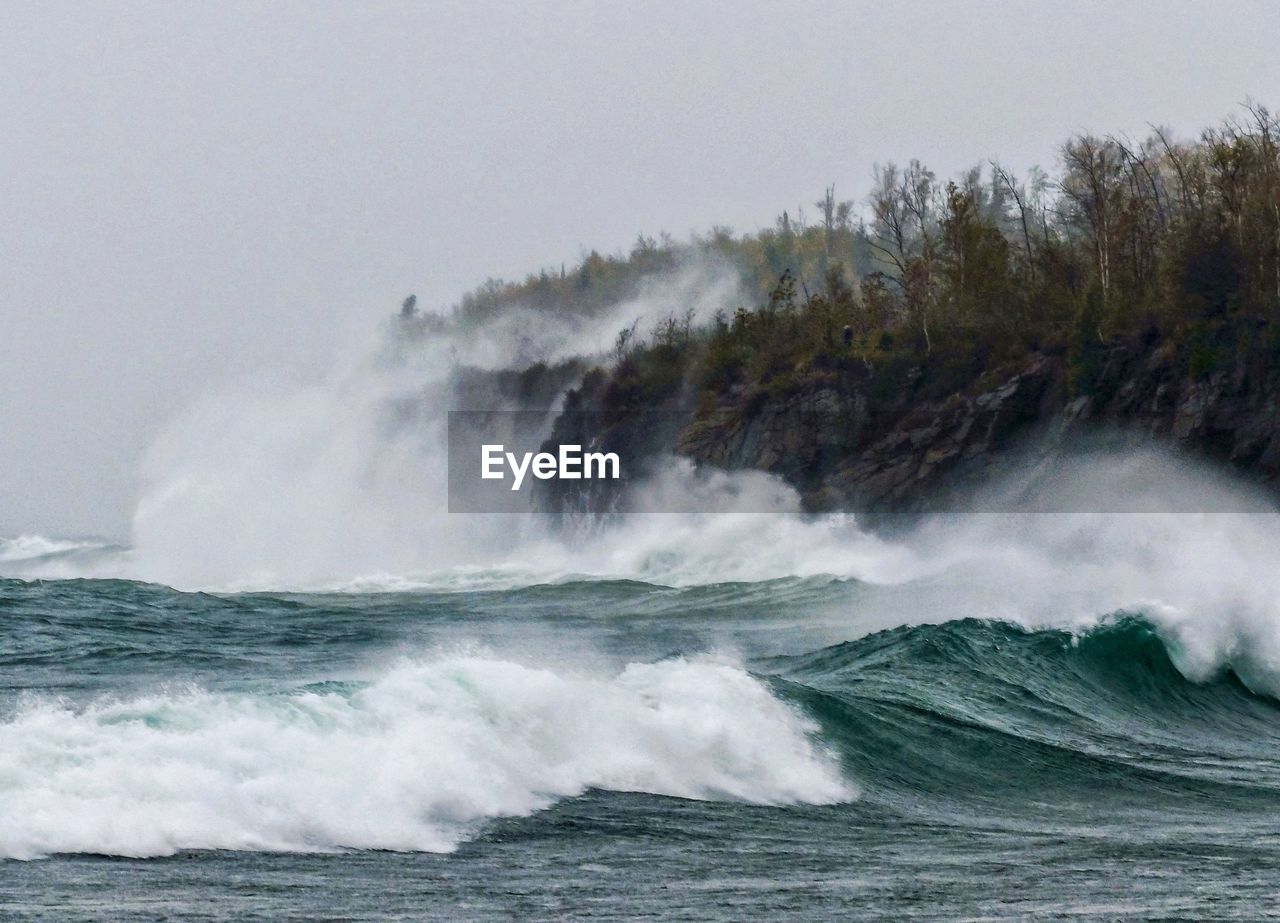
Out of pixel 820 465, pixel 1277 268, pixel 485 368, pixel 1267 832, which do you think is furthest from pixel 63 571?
pixel 1267 832

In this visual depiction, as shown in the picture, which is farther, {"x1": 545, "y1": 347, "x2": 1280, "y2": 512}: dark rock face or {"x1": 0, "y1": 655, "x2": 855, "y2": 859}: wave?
{"x1": 545, "y1": 347, "x2": 1280, "y2": 512}: dark rock face

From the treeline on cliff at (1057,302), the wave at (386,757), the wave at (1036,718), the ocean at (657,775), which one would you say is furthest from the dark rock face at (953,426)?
the wave at (386,757)

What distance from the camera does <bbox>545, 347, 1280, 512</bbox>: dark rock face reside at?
5384 centimetres

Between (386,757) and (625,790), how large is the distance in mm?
2005

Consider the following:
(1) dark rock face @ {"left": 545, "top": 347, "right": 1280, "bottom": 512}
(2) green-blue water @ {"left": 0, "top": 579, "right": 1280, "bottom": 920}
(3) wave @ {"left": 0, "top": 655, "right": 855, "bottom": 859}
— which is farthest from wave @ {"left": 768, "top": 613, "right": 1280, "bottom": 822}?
(1) dark rock face @ {"left": 545, "top": 347, "right": 1280, "bottom": 512}

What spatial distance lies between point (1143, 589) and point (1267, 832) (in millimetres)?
16029

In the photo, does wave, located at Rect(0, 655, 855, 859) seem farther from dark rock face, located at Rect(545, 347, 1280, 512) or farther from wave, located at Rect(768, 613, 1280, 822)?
dark rock face, located at Rect(545, 347, 1280, 512)

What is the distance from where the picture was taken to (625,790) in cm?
1415

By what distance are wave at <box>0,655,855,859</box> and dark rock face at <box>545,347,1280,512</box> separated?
3977 cm

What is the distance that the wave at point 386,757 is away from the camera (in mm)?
11547

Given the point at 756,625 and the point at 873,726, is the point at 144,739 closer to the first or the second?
the point at 873,726

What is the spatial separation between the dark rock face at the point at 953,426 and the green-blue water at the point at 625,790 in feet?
104

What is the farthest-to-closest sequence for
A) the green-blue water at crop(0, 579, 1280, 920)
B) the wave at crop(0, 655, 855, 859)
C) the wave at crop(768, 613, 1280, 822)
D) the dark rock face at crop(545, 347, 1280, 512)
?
the dark rock face at crop(545, 347, 1280, 512) → the wave at crop(768, 613, 1280, 822) → the wave at crop(0, 655, 855, 859) → the green-blue water at crop(0, 579, 1280, 920)

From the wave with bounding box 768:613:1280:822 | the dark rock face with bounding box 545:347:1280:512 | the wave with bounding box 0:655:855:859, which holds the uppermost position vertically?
the dark rock face with bounding box 545:347:1280:512
